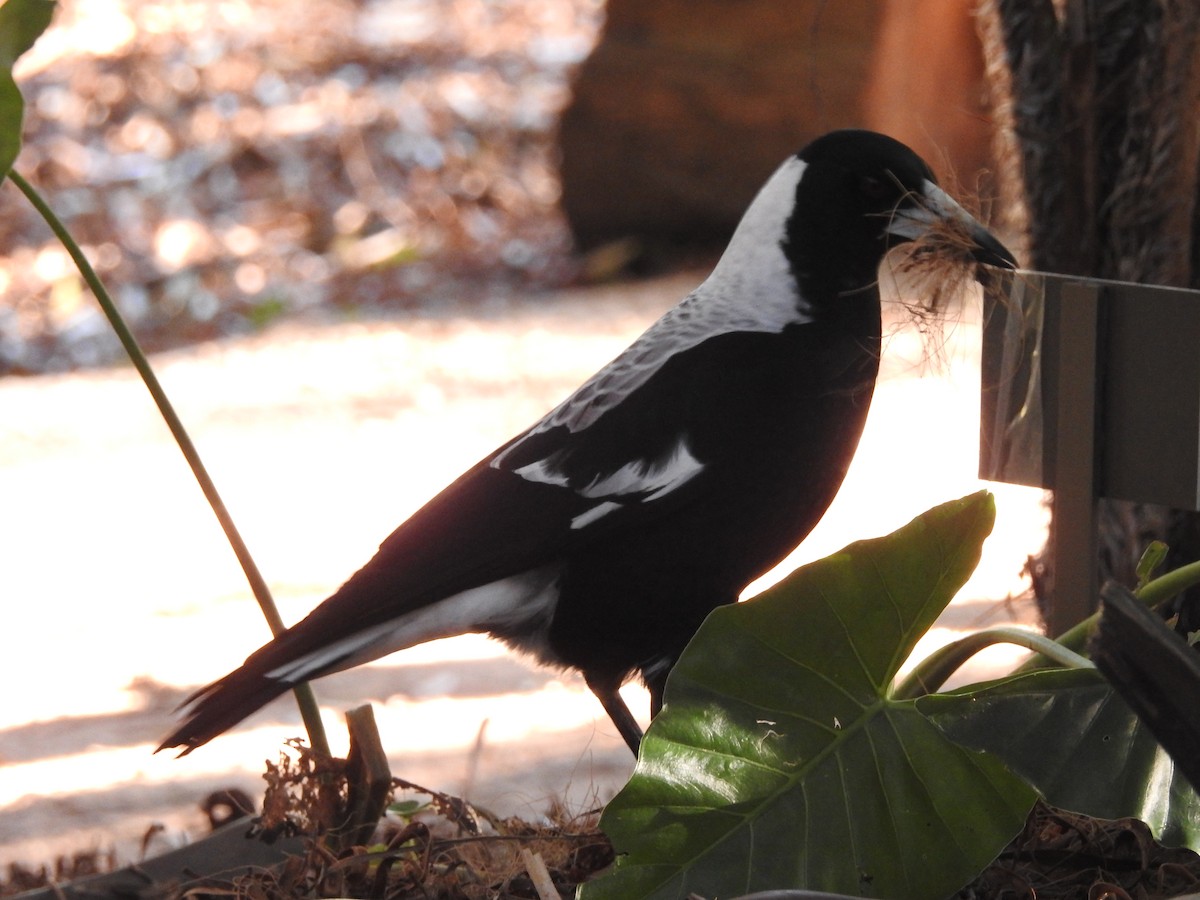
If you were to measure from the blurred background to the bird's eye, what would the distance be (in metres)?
0.08

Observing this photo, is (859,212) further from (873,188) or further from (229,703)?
(229,703)

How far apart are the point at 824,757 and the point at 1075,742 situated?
0.15 m

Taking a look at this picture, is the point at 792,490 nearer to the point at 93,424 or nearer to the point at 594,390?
the point at 594,390

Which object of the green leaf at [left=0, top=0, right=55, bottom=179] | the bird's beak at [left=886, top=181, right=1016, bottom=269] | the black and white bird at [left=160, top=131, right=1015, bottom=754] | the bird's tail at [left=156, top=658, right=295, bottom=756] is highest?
the green leaf at [left=0, top=0, right=55, bottom=179]

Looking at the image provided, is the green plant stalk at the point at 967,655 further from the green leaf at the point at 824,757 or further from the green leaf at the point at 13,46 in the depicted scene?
the green leaf at the point at 13,46

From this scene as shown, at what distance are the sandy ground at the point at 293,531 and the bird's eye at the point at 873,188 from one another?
128 mm

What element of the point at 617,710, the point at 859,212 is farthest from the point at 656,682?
the point at 859,212

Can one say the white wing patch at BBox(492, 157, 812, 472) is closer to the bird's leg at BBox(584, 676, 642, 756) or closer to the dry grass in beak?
the dry grass in beak

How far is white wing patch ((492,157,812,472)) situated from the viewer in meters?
1.20

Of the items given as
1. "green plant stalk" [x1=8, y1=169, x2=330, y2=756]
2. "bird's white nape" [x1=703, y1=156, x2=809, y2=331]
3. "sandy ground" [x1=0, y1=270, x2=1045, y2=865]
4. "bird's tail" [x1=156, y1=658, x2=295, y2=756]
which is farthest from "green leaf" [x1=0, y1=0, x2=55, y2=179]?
"sandy ground" [x1=0, y1=270, x2=1045, y2=865]

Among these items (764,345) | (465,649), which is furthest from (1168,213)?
(465,649)

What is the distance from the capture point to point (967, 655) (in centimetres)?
107

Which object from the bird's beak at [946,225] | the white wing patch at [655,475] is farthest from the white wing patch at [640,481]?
the bird's beak at [946,225]

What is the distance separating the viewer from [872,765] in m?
0.98
